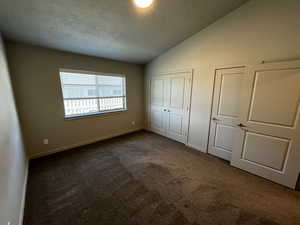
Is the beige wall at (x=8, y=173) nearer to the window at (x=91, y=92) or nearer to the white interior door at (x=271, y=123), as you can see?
the window at (x=91, y=92)

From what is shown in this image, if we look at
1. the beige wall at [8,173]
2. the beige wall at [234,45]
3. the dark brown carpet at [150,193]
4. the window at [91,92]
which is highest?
the beige wall at [234,45]

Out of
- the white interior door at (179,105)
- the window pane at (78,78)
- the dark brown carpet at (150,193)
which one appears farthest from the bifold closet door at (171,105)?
the window pane at (78,78)

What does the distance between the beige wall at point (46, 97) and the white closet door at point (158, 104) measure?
130cm

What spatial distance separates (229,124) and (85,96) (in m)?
3.58

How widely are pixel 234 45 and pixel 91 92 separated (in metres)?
3.51

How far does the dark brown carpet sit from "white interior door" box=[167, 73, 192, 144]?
0.89 metres

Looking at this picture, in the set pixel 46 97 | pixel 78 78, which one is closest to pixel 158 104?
pixel 78 78

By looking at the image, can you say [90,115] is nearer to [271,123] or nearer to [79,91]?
[79,91]

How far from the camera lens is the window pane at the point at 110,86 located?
3.73 m

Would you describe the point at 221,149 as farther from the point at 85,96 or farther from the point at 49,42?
the point at 49,42

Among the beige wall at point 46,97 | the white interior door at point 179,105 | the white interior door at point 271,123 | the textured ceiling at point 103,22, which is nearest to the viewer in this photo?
the textured ceiling at point 103,22

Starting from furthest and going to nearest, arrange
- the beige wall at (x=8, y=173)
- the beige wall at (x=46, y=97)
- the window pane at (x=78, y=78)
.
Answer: the window pane at (x=78, y=78) < the beige wall at (x=46, y=97) < the beige wall at (x=8, y=173)

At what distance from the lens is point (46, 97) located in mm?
2809

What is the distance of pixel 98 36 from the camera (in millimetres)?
2502
